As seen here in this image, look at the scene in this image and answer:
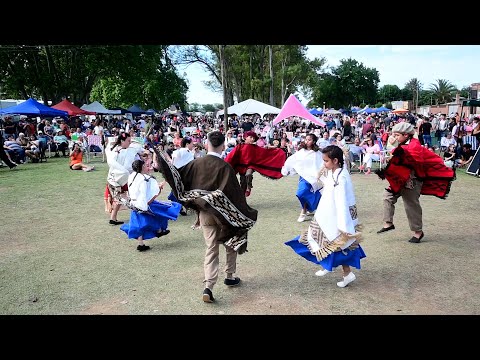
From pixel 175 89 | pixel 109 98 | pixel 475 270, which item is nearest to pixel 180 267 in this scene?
pixel 475 270

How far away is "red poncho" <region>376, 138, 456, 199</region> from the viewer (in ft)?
20.3

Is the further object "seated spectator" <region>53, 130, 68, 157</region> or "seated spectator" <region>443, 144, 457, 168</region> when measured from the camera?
"seated spectator" <region>53, 130, 68, 157</region>

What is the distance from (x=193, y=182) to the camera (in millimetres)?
4395

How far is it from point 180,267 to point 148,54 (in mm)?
30939

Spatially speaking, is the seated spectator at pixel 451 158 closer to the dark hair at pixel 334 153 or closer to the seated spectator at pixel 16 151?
the dark hair at pixel 334 153

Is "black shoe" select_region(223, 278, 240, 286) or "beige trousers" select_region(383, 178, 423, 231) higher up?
"beige trousers" select_region(383, 178, 423, 231)

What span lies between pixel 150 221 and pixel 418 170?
13.6 ft

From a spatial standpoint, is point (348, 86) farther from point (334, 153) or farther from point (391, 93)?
point (334, 153)

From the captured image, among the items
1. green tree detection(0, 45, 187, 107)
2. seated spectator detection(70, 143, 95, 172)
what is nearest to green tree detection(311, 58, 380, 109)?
green tree detection(0, 45, 187, 107)

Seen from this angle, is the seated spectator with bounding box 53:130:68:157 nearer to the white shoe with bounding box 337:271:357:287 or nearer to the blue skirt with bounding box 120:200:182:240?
the blue skirt with bounding box 120:200:182:240

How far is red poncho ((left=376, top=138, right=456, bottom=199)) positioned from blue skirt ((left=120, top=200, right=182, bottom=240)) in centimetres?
332

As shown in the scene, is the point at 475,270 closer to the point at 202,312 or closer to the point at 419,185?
the point at 419,185

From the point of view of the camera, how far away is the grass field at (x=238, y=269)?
4309 millimetres
